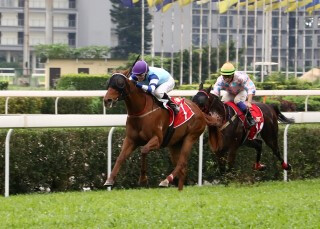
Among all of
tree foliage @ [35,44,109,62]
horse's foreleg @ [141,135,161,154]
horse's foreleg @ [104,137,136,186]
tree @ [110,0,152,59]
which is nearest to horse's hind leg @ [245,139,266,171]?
horse's foreleg @ [141,135,161,154]

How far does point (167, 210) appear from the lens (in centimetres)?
738

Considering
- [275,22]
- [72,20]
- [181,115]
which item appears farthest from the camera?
[72,20]

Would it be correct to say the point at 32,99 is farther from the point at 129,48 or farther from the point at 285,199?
the point at 129,48

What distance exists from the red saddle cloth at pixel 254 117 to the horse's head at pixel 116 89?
5.53ft

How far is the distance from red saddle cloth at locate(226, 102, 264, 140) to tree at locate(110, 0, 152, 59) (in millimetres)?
41531

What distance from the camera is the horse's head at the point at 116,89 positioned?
8.98 m

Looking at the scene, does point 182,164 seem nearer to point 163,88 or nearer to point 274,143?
point 163,88

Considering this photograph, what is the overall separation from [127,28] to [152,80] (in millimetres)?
45793

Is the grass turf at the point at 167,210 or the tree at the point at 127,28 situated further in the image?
the tree at the point at 127,28

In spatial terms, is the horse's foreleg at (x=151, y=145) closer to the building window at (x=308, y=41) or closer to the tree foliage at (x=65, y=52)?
the tree foliage at (x=65, y=52)

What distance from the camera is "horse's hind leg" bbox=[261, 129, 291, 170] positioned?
36.0 feet

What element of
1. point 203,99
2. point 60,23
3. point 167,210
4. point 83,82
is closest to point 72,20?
point 60,23

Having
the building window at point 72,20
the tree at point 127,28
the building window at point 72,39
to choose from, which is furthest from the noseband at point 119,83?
the building window at point 72,39

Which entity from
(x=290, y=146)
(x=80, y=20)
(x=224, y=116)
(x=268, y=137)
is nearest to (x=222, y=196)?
(x=224, y=116)
